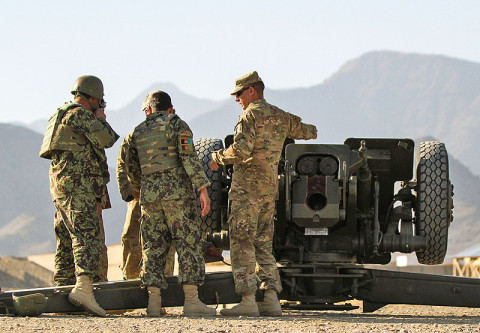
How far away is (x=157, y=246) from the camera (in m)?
8.92

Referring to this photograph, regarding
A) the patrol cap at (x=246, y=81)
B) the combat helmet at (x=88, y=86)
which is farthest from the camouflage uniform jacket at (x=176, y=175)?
the patrol cap at (x=246, y=81)

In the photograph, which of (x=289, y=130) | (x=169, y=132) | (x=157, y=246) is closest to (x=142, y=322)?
(x=157, y=246)

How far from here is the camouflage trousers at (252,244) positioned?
903 centimetres

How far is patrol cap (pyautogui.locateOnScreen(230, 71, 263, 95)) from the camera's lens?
930 cm

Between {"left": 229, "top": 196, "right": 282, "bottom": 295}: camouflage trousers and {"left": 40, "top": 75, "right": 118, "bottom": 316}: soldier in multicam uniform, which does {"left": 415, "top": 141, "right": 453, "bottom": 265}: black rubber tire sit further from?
{"left": 40, "top": 75, "right": 118, "bottom": 316}: soldier in multicam uniform

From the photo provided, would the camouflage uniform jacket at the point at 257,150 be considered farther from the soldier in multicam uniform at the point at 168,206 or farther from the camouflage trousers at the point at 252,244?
the soldier in multicam uniform at the point at 168,206

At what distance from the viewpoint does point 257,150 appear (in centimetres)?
926

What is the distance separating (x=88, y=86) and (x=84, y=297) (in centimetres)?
183

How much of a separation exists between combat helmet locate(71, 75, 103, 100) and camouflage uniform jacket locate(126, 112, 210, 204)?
20.7 inches

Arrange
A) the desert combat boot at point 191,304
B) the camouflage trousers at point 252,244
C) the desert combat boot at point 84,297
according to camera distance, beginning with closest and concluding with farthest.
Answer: the desert combat boot at point 84,297, the desert combat boot at point 191,304, the camouflage trousers at point 252,244

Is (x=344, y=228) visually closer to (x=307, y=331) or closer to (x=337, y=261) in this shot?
(x=337, y=261)

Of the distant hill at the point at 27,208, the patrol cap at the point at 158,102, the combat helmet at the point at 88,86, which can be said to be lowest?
the patrol cap at the point at 158,102

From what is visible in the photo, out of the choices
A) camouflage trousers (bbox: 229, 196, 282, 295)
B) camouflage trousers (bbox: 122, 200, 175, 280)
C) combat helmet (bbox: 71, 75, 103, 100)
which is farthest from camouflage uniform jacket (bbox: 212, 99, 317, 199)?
camouflage trousers (bbox: 122, 200, 175, 280)

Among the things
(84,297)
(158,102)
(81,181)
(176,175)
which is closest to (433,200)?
(176,175)
